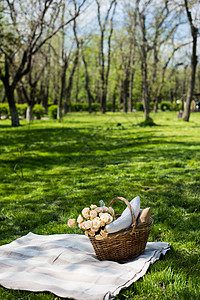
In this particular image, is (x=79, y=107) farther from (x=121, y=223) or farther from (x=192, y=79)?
(x=121, y=223)

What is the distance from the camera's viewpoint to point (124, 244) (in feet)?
10.2

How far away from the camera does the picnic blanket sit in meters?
2.69

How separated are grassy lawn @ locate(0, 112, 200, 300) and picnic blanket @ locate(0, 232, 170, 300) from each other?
0.09 m

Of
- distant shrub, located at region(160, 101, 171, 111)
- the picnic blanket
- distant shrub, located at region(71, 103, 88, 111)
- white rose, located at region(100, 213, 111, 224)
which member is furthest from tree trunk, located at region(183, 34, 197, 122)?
distant shrub, located at region(160, 101, 171, 111)

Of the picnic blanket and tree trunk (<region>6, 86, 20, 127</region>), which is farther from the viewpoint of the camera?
tree trunk (<region>6, 86, 20, 127</region>)

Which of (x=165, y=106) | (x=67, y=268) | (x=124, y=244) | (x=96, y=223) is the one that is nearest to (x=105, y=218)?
(x=96, y=223)

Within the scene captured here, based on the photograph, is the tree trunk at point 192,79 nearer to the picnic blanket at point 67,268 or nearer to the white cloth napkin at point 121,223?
the picnic blanket at point 67,268

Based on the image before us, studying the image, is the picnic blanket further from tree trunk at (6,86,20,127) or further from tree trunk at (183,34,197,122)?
tree trunk at (183,34,197,122)

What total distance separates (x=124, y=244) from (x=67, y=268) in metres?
0.64

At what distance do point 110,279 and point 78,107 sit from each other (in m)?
45.5

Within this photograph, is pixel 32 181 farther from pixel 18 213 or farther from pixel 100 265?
pixel 100 265

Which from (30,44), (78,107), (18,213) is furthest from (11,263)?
(78,107)

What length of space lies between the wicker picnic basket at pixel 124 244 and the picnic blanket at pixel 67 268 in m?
0.08

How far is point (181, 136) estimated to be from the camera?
1370 centimetres
